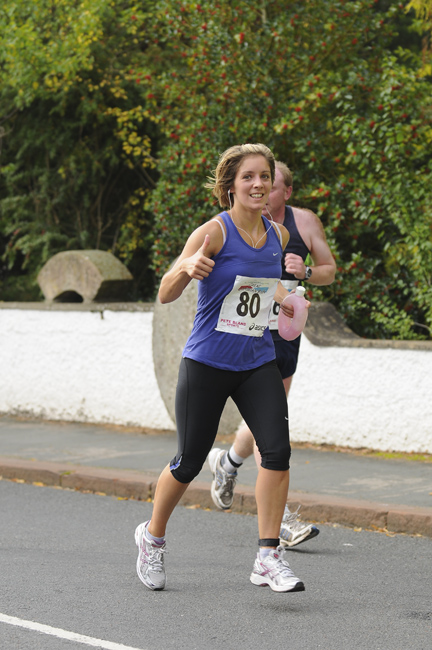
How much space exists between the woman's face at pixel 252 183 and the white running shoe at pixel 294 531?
185 centimetres

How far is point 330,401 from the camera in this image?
8.48 m

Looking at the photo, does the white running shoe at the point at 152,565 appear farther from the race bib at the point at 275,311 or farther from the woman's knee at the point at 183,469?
the race bib at the point at 275,311

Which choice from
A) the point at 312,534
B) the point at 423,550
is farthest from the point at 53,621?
the point at 423,550

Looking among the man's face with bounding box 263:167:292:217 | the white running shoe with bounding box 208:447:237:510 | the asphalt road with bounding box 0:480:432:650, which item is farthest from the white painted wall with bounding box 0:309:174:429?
the man's face with bounding box 263:167:292:217

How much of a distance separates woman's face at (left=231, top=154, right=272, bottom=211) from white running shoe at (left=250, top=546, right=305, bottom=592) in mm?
1510

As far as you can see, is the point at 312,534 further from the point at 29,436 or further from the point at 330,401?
the point at 29,436

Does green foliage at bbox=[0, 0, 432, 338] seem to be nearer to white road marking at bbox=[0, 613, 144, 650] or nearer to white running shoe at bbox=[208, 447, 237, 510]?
white running shoe at bbox=[208, 447, 237, 510]

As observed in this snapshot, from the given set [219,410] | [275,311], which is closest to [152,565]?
[219,410]

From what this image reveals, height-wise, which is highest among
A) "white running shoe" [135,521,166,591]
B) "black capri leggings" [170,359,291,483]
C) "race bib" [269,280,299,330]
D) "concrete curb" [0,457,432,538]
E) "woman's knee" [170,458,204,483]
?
"race bib" [269,280,299,330]

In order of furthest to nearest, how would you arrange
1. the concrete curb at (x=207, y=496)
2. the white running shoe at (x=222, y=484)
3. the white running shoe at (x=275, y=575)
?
the concrete curb at (x=207, y=496) → the white running shoe at (x=222, y=484) → the white running shoe at (x=275, y=575)

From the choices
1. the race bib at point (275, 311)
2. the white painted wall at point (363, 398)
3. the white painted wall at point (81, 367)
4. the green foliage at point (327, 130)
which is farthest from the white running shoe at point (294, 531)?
the white painted wall at point (81, 367)

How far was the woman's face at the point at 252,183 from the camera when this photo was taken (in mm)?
4148

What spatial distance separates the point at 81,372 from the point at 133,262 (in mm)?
3398

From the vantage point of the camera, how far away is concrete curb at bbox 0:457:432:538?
19.1ft
